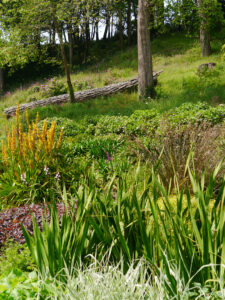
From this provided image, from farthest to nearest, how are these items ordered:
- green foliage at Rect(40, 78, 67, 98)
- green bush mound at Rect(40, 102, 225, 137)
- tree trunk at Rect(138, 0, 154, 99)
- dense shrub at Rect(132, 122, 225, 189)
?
green foliage at Rect(40, 78, 67, 98)
tree trunk at Rect(138, 0, 154, 99)
green bush mound at Rect(40, 102, 225, 137)
dense shrub at Rect(132, 122, 225, 189)

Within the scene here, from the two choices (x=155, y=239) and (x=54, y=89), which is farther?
(x=54, y=89)

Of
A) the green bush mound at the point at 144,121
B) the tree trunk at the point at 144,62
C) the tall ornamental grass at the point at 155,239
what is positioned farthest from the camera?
the tree trunk at the point at 144,62

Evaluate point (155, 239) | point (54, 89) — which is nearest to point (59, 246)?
point (155, 239)

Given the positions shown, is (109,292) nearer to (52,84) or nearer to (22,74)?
(52,84)

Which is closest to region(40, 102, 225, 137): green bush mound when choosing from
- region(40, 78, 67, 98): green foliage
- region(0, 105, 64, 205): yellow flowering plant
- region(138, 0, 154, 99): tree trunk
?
region(0, 105, 64, 205): yellow flowering plant

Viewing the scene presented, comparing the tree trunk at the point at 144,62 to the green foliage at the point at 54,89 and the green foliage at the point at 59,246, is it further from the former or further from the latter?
the green foliage at the point at 59,246

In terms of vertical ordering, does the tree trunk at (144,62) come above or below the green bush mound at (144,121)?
above

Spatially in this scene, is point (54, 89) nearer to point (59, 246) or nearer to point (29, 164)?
point (29, 164)

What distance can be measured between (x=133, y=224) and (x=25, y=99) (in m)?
16.0

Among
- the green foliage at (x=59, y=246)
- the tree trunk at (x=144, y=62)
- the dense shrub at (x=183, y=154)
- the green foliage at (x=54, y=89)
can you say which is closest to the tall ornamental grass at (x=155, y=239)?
the green foliage at (x=59, y=246)

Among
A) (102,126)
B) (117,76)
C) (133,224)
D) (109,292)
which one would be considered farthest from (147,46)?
(109,292)

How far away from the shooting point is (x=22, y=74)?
26.5m

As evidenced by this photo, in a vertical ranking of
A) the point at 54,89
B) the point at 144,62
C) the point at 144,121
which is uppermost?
the point at 144,62

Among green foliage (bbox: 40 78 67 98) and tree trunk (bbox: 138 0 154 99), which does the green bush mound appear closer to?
tree trunk (bbox: 138 0 154 99)
